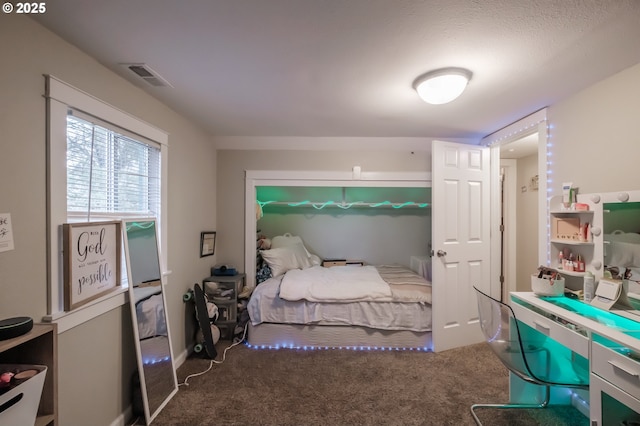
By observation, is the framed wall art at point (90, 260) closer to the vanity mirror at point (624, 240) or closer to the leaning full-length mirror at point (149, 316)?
the leaning full-length mirror at point (149, 316)

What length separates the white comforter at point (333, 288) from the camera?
268 centimetres

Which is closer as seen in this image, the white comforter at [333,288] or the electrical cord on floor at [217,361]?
the electrical cord on floor at [217,361]

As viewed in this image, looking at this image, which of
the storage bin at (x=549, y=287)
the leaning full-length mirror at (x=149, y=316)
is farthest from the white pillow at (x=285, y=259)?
the storage bin at (x=549, y=287)

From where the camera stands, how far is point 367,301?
2.70 m

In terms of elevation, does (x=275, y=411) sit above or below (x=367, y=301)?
below

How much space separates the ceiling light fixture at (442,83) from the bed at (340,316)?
187 cm

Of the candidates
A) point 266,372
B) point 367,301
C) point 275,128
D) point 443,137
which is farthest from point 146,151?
point 443,137

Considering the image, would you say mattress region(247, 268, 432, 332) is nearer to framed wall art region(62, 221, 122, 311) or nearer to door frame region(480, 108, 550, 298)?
door frame region(480, 108, 550, 298)

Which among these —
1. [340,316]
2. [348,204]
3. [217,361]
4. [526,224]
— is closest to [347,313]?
[340,316]

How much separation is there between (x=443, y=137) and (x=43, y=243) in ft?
11.6

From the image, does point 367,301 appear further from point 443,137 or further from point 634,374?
point 443,137

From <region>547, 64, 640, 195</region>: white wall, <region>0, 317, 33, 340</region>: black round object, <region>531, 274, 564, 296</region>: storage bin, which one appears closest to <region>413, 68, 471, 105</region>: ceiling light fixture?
<region>547, 64, 640, 195</region>: white wall

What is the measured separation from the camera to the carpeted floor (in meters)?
1.79

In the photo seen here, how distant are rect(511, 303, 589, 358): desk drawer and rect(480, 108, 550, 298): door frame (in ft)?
2.25
